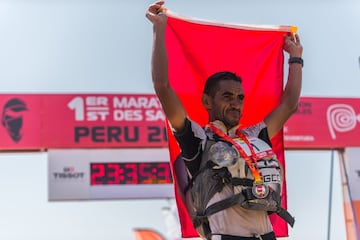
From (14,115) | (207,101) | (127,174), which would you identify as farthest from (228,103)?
(127,174)

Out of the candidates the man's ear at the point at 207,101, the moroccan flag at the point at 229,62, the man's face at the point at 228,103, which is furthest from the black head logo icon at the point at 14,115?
the man's face at the point at 228,103

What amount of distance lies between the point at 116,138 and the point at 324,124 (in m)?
3.15

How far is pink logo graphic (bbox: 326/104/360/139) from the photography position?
1205 cm

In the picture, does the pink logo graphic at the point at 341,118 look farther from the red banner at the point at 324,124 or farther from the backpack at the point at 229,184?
the backpack at the point at 229,184

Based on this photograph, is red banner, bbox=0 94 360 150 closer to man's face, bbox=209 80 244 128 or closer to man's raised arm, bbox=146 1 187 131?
man's face, bbox=209 80 244 128

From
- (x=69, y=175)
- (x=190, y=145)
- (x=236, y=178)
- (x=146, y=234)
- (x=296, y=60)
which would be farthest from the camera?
(x=146, y=234)

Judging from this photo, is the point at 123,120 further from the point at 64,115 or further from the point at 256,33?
the point at 256,33

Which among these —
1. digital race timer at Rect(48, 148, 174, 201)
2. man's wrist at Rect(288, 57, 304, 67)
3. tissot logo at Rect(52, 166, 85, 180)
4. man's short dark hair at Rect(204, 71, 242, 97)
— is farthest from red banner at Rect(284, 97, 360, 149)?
man's short dark hair at Rect(204, 71, 242, 97)

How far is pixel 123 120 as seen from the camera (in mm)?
11727

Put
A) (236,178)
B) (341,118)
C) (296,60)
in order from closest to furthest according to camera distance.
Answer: (236,178) → (296,60) → (341,118)

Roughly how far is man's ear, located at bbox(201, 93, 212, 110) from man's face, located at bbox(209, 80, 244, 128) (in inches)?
1.6

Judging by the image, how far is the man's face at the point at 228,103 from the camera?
3.71 metres

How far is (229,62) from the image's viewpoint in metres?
4.42

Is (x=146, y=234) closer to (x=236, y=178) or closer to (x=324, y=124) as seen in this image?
(x=324, y=124)
